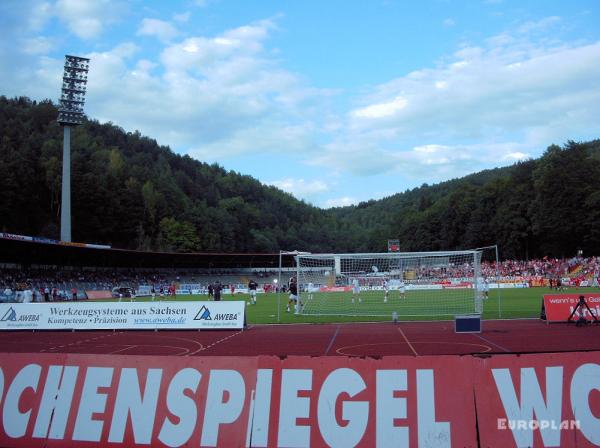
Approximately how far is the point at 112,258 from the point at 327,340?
63.5m

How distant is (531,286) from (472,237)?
188 feet

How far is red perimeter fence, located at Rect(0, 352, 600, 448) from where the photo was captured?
6.56m

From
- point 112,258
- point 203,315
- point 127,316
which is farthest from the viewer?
point 112,258

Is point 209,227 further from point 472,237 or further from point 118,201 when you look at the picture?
point 472,237

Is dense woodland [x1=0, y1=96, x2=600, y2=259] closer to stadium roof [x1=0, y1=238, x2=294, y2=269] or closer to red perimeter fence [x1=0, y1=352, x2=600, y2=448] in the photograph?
stadium roof [x1=0, y1=238, x2=294, y2=269]

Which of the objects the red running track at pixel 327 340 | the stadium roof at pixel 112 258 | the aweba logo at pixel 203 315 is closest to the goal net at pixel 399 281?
the red running track at pixel 327 340

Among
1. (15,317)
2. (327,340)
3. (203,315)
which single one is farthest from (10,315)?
(327,340)

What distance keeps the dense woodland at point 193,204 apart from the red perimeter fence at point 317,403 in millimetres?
86480

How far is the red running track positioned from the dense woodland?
72.1 metres

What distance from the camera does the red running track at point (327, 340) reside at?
16297mm

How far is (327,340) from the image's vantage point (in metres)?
18.9

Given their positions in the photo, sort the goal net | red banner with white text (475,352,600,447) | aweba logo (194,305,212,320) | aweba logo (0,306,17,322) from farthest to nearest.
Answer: the goal net → aweba logo (0,306,17,322) → aweba logo (194,305,212,320) → red banner with white text (475,352,600,447)

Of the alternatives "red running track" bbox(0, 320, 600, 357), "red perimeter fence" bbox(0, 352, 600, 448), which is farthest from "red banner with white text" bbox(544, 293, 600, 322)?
"red perimeter fence" bbox(0, 352, 600, 448)

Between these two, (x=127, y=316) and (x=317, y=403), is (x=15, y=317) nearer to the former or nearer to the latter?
(x=127, y=316)
